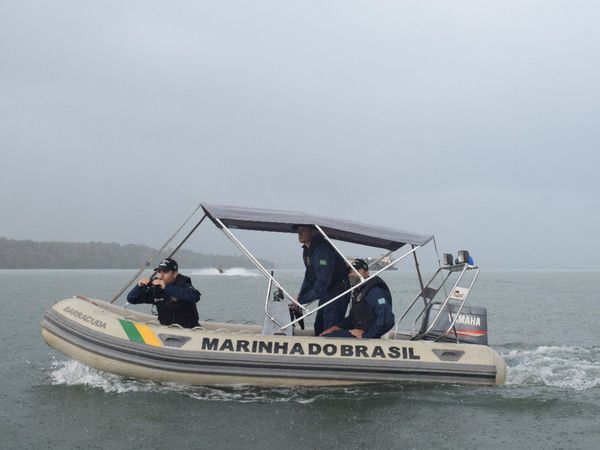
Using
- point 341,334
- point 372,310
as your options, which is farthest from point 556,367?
point 341,334

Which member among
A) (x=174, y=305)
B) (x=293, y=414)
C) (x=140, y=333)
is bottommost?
(x=293, y=414)

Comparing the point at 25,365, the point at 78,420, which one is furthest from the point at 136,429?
the point at 25,365

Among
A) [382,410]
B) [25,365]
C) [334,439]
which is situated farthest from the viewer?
Answer: [25,365]

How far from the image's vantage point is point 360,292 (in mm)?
8219

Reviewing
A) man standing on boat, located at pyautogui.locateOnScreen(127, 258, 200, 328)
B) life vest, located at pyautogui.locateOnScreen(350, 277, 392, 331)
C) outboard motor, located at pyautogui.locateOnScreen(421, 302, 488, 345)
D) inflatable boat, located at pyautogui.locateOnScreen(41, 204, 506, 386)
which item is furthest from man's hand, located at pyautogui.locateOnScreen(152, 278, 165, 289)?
outboard motor, located at pyautogui.locateOnScreen(421, 302, 488, 345)

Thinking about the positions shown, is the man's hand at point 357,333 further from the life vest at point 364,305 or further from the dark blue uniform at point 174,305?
the dark blue uniform at point 174,305

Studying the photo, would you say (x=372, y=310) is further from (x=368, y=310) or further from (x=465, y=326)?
(x=465, y=326)

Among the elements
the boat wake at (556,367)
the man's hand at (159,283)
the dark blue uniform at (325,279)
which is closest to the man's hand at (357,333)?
the dark blue uniform at (325,279)

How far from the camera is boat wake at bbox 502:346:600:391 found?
8891 millimetres

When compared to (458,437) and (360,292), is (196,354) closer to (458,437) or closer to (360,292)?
(360,292)

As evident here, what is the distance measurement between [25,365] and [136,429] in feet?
15.7

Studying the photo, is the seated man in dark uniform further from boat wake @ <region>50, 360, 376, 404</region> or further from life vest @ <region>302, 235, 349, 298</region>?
boat wake @ <region>50, 360, 376, 404</region>

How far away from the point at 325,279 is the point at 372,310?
2.53 ft

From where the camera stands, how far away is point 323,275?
8250mm
